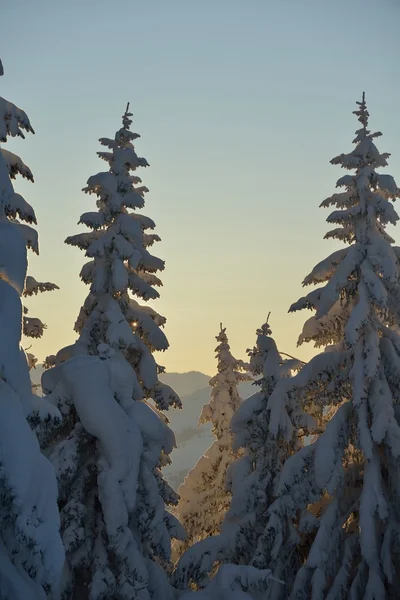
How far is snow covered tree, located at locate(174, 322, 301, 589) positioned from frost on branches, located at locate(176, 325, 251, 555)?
8.52 m

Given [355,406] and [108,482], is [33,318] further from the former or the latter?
[355,406]

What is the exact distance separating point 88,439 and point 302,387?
626cm

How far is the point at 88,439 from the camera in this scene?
13359 millimetres

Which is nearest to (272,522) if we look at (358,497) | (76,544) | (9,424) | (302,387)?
(358,497)

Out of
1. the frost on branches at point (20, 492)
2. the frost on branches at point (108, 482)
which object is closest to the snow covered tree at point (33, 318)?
the frost on branches at point (108, 482)

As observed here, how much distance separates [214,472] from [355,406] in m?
14.9

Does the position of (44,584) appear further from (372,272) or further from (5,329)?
(372,272)

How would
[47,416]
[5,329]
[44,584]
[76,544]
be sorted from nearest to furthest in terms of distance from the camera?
[44,584], [5,329], [47,416], [76,544]

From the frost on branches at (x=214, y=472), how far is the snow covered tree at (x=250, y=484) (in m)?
8.52

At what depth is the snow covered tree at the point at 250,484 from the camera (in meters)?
17.2

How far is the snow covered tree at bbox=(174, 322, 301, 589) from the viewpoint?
1720 cm

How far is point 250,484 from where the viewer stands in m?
18.4

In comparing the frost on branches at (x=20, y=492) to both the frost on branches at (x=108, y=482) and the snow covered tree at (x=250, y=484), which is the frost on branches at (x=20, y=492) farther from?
the snow covered tree at (x=250, y=484)

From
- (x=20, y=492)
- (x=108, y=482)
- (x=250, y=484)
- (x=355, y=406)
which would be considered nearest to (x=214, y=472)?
(x=250, y=484)
